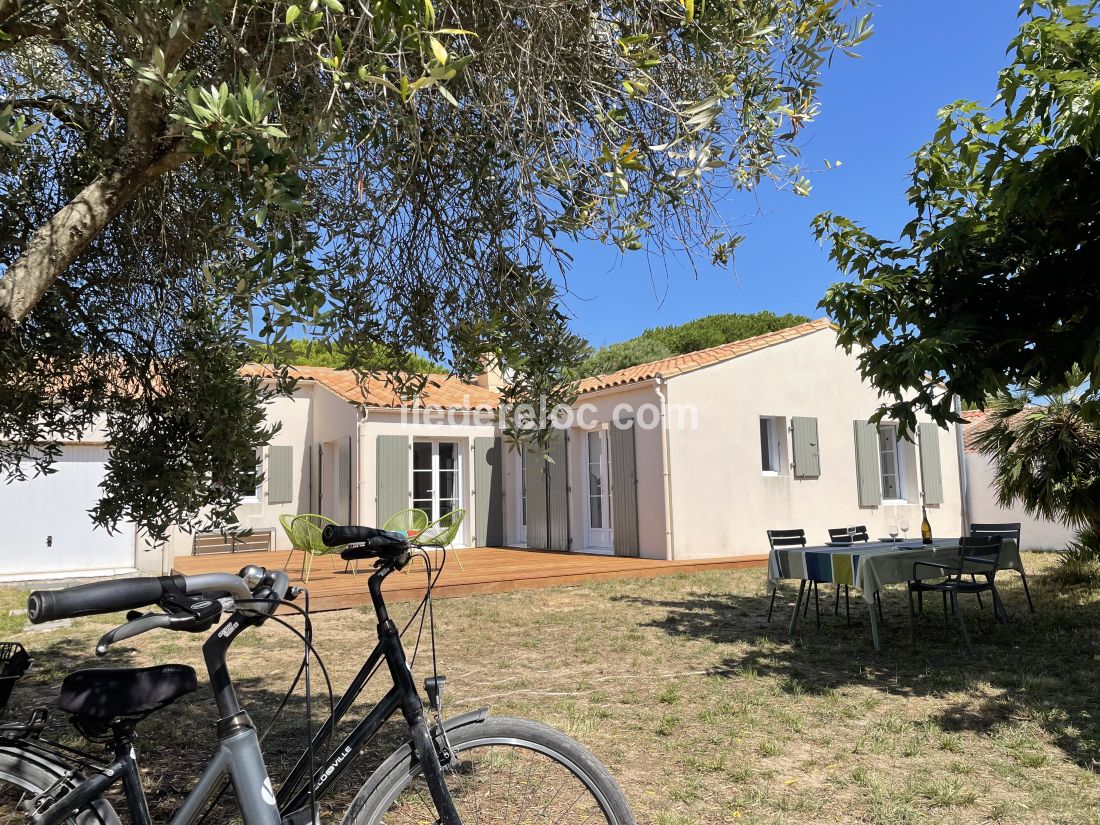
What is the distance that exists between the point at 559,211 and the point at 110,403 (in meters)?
2.80

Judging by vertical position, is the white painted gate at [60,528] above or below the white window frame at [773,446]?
below

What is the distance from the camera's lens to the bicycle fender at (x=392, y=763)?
1.80 m

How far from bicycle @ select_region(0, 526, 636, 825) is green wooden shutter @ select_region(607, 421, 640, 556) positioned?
10.7m

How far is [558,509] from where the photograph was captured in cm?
1418

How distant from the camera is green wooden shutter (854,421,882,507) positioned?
46.1ft

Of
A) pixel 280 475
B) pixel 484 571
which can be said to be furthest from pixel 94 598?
pixel 280 475

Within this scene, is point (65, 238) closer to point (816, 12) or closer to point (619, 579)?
point (816, 12)

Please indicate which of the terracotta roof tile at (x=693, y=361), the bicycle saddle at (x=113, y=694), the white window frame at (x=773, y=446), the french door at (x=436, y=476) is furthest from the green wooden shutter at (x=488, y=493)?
the bicycle saddle at (x=113, y=694)

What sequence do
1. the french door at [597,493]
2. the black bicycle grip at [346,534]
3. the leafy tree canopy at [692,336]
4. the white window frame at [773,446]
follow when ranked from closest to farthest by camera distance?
the black bicycle grip at [346,534] < the french door at [597,493] < the white window frame at [773,446] < the leafy tree canopy at [692,336]

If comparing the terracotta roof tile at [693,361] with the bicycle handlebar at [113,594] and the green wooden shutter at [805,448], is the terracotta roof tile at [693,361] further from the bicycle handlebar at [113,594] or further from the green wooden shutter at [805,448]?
the bicycle handlebar at [113,594]

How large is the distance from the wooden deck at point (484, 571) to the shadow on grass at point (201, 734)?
3082mm

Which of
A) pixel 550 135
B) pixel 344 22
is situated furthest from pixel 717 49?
pixel 344 22

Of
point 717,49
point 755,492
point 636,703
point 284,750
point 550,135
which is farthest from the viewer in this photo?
point 755,492

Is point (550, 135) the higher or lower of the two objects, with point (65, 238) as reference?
higher
